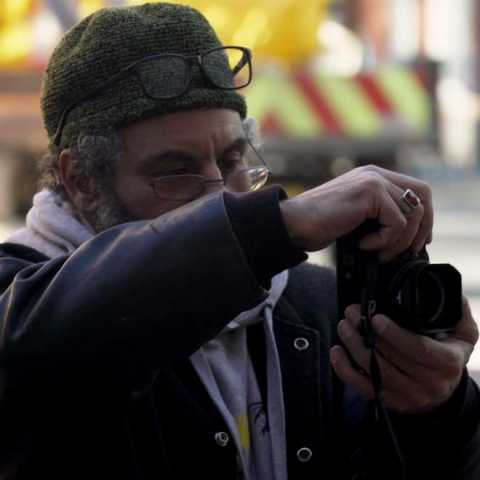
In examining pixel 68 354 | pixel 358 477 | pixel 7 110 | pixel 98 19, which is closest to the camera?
pixel 68 354

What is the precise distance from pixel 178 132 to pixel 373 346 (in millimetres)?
515

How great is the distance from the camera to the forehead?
2184mm

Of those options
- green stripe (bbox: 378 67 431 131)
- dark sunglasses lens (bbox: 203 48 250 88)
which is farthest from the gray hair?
green stripe (bbox: 378 67 431 131)

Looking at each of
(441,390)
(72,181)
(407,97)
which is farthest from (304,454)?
(407,97)

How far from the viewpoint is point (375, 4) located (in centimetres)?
1733

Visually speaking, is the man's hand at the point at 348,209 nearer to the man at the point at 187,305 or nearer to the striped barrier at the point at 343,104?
the man at the point at 187,305

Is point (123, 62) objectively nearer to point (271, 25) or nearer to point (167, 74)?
point (167, 74)

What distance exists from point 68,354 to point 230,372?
0.41 m

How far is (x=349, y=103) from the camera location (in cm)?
847

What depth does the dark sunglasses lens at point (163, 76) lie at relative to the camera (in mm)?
2160

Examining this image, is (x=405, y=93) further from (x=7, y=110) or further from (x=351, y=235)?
(x=351, y=235)

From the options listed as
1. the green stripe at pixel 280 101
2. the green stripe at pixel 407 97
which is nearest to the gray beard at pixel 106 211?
the green stripe at pixel 280 101

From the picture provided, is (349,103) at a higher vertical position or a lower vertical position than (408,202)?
lower

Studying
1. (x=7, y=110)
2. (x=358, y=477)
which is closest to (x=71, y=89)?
(x=358, y=477)
